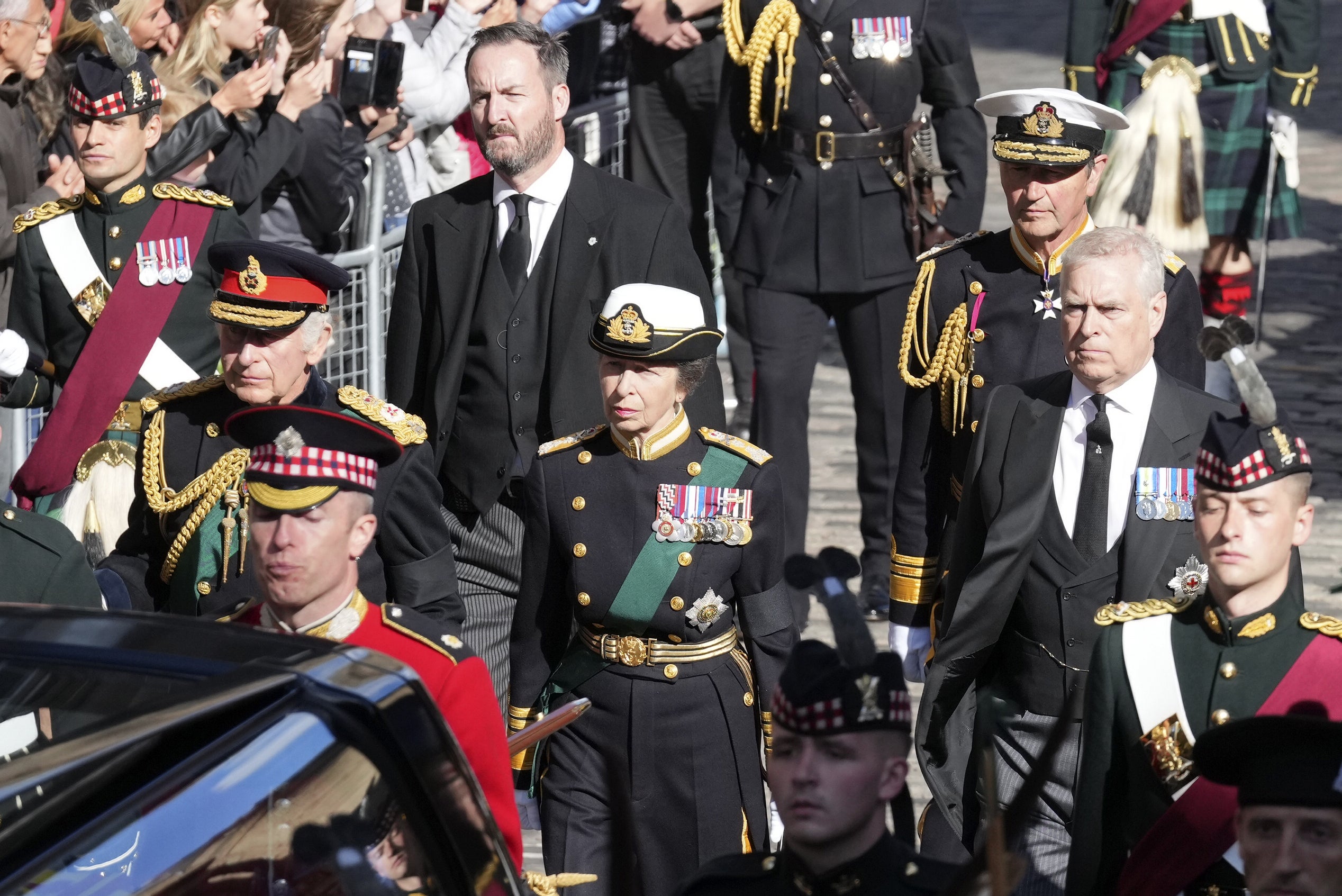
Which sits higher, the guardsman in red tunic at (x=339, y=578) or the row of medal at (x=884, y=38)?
the row of medal at (x=884, y=38)

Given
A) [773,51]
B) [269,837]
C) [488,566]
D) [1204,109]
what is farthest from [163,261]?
[1204,109]

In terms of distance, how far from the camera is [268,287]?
4.68m

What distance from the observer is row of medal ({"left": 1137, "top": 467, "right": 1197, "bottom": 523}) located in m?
4.56

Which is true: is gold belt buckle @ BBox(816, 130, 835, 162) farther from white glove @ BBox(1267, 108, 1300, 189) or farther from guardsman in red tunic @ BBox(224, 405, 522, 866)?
guardsman in red tunic @ BBox(224, 405, 522, 866)

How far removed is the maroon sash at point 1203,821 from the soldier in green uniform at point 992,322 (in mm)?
1612

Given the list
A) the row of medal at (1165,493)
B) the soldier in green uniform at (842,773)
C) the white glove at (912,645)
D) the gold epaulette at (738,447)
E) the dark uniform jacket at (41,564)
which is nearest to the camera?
the soldier in green uniform at (842,773)

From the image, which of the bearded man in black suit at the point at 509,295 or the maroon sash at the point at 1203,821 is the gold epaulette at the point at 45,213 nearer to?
the bearded man in black suit at the point at 509,295

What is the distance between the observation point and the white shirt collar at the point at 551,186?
580 centimetres

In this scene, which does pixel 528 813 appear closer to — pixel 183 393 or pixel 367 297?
pixel 183 393

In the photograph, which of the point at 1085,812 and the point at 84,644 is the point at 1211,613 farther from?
the point at 84,644

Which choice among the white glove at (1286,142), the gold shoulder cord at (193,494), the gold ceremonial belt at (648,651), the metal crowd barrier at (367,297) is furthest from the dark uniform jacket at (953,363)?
the white glove at (1286,142)

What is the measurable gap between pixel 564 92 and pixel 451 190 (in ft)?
1.48

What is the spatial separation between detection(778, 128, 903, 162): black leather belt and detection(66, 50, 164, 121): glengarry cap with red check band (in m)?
2.75

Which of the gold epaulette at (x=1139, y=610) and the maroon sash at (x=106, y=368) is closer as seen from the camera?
the gold epaulette at (x=1139, y=610)
